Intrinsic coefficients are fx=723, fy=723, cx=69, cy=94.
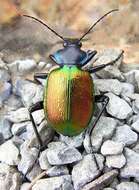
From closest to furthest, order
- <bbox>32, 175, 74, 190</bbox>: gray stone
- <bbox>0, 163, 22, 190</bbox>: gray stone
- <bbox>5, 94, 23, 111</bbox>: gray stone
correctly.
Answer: <bbox>32, 175, 74, 190</bbox>: gray stone
<bbox>0, 163, 22, 190</bbox>: gray stone
<bbox>5, 94, 23, 111</bbox>: gray stone

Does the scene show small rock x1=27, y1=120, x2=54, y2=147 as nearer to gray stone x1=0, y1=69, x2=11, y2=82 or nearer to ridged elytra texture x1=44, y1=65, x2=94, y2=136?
ridged elytra texture x1=44, y1=65, x2=94, y2=136

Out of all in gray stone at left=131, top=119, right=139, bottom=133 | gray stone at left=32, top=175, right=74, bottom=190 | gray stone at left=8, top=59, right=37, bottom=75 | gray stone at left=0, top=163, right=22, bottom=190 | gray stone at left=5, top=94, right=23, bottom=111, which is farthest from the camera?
gray stone at left=8, top=59, right=37, bottom=75

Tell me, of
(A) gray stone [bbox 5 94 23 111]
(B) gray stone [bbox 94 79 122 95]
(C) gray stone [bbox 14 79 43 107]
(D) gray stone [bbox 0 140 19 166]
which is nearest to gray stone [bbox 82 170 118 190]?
(D) gray stone [bbox 0 140 19 166]

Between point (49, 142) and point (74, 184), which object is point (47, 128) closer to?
point (49, 142)

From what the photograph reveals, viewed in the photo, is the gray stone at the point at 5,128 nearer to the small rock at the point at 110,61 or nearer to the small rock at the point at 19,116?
the small rock at the point at 19,116

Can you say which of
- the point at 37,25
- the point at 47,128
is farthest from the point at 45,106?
the point at 37,25
